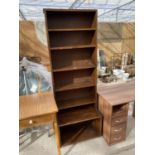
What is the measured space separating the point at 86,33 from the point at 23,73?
40.6 inches

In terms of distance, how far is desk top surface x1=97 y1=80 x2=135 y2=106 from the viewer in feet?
5.96

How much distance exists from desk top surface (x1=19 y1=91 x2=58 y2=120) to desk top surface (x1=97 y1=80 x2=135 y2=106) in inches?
28.8

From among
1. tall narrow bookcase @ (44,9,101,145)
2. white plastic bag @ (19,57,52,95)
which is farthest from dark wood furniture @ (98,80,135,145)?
white plastic bag @ (19,57,52,95)

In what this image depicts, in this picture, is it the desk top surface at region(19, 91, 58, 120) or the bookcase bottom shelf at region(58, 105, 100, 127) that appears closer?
the desk top surface at region(19, 91, 58, 120)

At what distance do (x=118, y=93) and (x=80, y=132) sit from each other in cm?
85

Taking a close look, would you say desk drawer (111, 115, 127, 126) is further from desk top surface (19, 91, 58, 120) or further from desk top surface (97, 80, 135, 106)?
Result: desk top surface (19, 91, 58, 120)

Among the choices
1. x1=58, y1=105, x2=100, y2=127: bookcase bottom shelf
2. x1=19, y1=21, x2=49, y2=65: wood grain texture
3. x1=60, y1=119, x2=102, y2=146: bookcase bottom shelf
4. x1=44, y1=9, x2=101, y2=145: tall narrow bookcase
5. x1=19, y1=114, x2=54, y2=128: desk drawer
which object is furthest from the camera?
x1=19, y1=21, x2=49, y2=65: wood grain texture

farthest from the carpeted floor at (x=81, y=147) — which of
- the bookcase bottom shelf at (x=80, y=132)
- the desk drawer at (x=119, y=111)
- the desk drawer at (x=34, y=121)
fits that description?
the desk drawer at (x=34, y=121)

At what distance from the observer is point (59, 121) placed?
6.16 feet

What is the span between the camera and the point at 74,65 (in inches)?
Result: 75.3

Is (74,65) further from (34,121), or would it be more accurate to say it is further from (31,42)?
(31,42)

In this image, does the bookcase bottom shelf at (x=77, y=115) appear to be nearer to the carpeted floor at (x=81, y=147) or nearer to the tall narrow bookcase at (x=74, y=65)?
the tall narrow bookcase at (x=74, y=65)

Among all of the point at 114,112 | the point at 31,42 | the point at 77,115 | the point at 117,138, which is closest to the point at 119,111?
the point at 114,112
